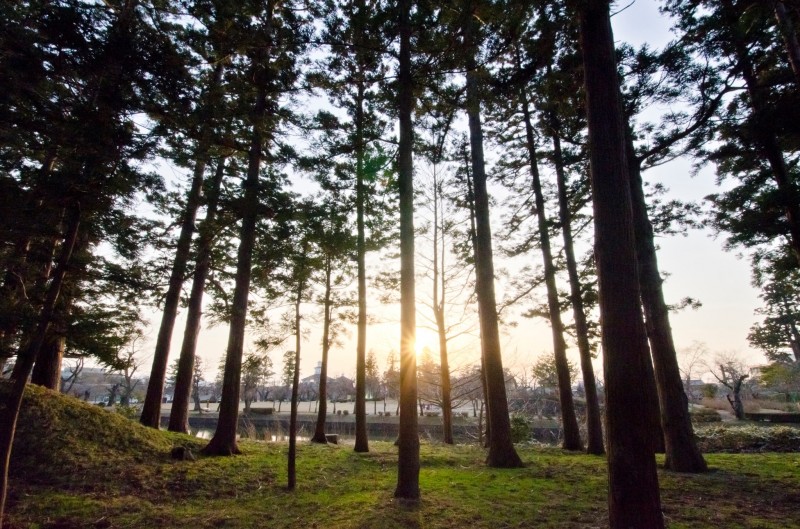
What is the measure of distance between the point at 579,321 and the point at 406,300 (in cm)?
687

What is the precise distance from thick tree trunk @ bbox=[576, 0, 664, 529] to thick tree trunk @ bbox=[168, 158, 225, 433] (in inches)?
330

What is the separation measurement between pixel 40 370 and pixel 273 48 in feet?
30.7

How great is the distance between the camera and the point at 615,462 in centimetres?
319

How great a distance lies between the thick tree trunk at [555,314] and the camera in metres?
10.5

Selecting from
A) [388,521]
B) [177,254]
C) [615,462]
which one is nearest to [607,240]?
[615,462]

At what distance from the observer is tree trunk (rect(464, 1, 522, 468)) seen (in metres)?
7.71

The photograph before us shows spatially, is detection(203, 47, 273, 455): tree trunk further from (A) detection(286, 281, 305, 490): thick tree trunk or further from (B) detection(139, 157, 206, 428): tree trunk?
(A) detection(286, 281, 305, 490): thick tree trunk

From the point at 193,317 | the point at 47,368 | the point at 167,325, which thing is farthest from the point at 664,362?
the point at 47,368

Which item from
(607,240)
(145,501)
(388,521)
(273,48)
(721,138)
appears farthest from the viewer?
(721,138)

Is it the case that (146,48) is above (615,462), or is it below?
above

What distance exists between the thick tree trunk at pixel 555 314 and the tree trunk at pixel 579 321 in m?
0.44

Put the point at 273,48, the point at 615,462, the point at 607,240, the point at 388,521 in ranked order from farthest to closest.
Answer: the point at 273,48, the point at 388,521, the point at 607,240, the point at 615,462

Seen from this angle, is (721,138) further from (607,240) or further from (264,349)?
(264,349)

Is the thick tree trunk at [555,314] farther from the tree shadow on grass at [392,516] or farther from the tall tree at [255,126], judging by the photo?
the tree shadow on grass at [392,516]
